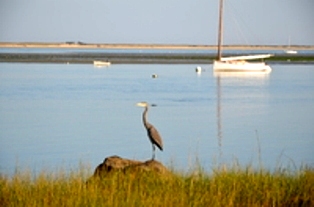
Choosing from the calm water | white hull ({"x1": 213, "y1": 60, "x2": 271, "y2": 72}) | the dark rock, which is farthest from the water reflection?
the dark rock

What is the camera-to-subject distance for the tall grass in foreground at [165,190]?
7461 mm

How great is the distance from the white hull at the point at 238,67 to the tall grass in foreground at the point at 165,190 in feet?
134

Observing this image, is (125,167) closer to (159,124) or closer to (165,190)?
(165,190)

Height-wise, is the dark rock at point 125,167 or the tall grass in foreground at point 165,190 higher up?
the dark rock at point 125,167

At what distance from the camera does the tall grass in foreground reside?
24.5 feet

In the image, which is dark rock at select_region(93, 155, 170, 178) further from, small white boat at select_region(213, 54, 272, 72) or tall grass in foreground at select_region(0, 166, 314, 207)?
small white boat at select_region(213, 54, 272, 72)

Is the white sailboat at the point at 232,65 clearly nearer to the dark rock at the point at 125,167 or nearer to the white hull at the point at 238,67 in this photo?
the white hull at the point at 238,67

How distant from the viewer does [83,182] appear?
8328 mm

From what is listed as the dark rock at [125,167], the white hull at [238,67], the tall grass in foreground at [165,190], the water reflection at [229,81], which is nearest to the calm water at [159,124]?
the water reflection at [229,81]

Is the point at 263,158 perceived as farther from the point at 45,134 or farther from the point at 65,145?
the point at 45,134

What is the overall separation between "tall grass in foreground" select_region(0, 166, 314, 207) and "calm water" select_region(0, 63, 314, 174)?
7.47 feet

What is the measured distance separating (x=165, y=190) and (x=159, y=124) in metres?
11.5

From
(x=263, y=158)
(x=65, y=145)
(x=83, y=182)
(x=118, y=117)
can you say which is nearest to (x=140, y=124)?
(x=118, y=117)

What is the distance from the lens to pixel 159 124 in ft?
63.6
